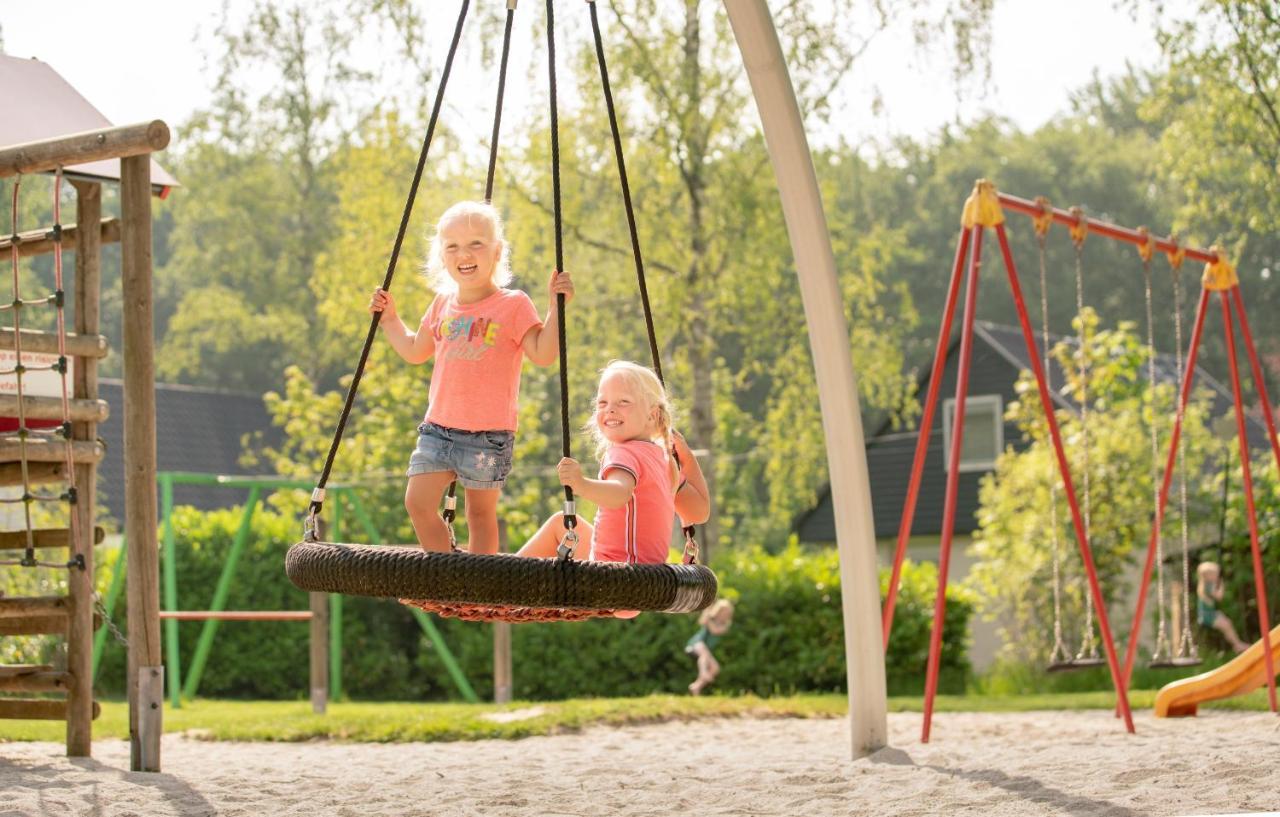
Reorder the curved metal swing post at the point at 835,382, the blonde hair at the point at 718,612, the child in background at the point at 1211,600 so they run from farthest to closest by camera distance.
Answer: the child in background at the point at 1211,600
the blonde hair at the point at 718,612
the curved metal swing post at the point at 835,382

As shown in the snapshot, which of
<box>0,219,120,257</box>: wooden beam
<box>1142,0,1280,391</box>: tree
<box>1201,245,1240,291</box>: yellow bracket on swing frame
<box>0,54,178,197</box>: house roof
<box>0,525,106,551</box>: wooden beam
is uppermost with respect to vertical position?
<box>1142,0,1280,391</box>: tree

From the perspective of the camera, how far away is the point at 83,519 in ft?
23.4

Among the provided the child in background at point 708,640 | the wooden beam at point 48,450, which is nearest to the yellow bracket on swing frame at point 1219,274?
the child in background at point 708,640

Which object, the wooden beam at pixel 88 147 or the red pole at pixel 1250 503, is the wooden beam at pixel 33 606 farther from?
the red pole at pixel 1250 503

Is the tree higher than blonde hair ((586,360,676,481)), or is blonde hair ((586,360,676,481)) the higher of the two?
the tree

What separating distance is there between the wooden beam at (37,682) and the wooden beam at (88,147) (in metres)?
2.19

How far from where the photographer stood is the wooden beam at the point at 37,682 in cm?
710

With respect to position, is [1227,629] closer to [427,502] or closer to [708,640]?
[708,640]

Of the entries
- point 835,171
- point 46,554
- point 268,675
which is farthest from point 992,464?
point 46,554

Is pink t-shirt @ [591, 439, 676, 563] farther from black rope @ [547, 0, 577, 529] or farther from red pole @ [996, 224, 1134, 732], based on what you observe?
red pole @ [996, 224, 1134, 732]

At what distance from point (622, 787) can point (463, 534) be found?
8.77 m

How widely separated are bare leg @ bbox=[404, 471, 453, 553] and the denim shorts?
2 centimetres

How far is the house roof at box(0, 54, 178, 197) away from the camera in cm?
825

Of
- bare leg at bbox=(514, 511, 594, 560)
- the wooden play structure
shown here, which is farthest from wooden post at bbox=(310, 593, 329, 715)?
bare leg at bbox=(514, 511, 594, 560)
